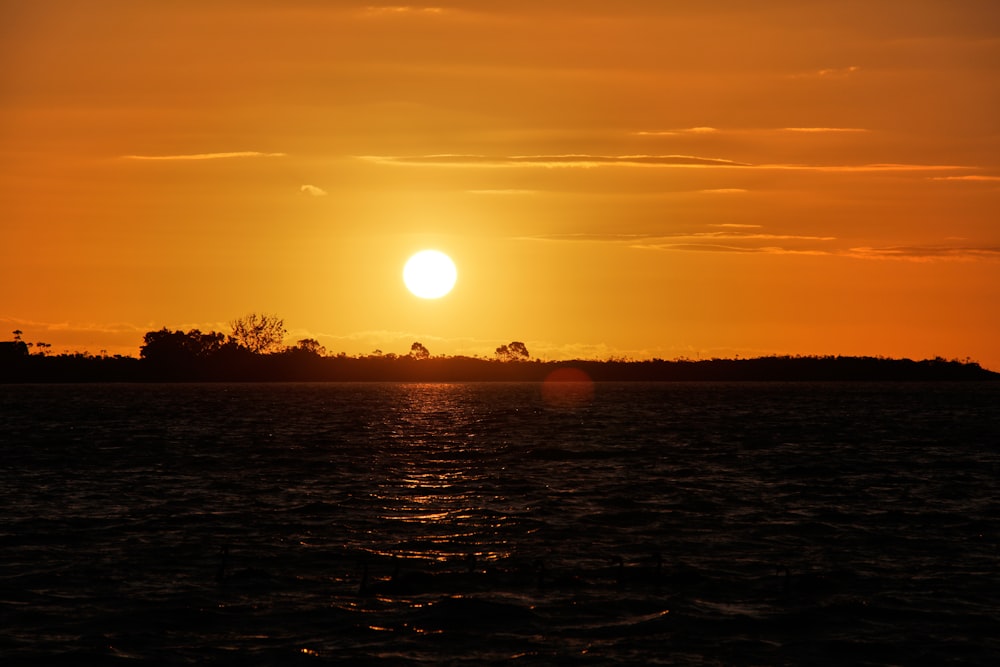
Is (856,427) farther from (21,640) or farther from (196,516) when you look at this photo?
(21,640)

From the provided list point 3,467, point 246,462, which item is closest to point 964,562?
point 246,462

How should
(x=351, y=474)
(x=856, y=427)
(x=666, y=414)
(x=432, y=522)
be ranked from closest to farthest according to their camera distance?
(x=432, y=522) → (x=351, y=474) → (x=856, y=427) → (x=666, y=414)

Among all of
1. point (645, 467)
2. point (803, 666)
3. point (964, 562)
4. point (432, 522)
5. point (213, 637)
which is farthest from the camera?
point (645, 467)

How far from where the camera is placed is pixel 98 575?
1474 inches

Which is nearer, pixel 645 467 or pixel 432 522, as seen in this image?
pixel 432 522

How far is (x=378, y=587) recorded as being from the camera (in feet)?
117

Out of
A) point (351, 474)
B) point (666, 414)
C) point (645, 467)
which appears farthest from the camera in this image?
point (666, 414)

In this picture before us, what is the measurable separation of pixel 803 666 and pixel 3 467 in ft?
190

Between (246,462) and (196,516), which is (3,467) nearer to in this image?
(246,462)

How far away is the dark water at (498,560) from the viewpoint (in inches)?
1179

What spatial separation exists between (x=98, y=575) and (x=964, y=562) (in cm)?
2896

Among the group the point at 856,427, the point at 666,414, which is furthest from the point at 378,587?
the point at 666,414

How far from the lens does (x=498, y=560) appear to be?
132 feet

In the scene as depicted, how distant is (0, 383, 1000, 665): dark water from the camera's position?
29938 millimetres
